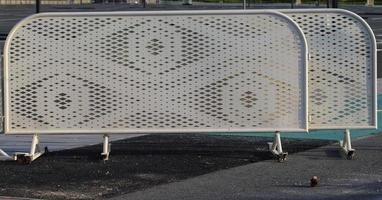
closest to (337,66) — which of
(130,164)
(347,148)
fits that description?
(347,148)

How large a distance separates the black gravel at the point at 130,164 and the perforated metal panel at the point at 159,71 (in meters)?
0.38

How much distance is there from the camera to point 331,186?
911 cm

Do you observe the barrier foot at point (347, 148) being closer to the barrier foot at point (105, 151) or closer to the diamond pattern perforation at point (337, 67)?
the diamond pattern perforation at point (337, 67)

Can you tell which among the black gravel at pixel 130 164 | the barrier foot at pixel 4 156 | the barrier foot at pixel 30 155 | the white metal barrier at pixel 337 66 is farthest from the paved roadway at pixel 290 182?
the barrier foot at pixel 4 156

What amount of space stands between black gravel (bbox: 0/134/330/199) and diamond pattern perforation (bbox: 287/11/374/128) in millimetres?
809

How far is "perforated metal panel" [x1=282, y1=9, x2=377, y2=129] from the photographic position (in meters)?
10.7

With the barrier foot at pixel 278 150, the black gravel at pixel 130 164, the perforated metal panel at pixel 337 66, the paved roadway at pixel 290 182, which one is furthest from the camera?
the perforated metal panel at pixel 337 66

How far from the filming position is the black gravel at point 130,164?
30.0 ft

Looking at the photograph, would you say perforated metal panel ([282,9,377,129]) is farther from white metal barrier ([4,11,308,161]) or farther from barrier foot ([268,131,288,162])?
barrier foot ([268,131,288,162])

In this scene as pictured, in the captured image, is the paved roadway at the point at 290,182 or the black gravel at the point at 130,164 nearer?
the paved roadway at the point at 290,182

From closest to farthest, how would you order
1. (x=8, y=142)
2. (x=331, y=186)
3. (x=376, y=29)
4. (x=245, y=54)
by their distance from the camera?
(x=331, y=186)
(x=245, y=54)
(x=8, y=142)
(x=376, y=29)

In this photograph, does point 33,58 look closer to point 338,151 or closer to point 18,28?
point 18,28

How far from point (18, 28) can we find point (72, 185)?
7.40 ft

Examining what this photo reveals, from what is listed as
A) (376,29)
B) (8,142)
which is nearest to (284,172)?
(8,142)
